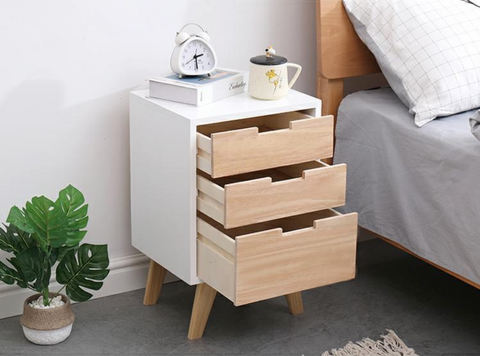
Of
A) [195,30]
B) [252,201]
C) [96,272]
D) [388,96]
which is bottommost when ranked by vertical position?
[96,272]

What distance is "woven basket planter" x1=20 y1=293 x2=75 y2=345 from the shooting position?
73.8 inches

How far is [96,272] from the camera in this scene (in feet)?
6.28

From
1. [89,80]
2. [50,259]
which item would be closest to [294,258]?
[50,259]

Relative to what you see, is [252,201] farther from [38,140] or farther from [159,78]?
[38,140]

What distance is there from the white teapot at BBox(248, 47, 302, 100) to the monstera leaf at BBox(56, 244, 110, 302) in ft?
1.72

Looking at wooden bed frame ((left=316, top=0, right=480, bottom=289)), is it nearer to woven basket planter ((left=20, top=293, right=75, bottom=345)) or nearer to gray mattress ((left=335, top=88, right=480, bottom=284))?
gray mattress ((left=335, top=88, right=480, bottom=284))

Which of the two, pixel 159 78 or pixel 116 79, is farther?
pixel 116 79

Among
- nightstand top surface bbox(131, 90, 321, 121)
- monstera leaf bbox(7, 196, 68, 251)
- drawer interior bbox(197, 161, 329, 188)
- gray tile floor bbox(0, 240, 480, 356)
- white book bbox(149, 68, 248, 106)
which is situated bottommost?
gray tile floor bbox(0, 240, 480, 356)

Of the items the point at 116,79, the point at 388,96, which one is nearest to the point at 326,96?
the point at 388,96

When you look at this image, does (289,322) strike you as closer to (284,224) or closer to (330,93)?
(284,224)

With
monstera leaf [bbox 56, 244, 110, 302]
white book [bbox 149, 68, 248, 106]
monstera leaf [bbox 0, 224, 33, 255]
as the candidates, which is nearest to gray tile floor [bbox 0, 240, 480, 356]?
monstera leaf [bbox 56, 244, 110, 302]

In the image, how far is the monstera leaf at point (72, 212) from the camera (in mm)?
1850

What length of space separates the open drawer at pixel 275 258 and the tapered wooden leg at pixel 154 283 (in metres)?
0.26

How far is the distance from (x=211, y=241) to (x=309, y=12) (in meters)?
0.81
